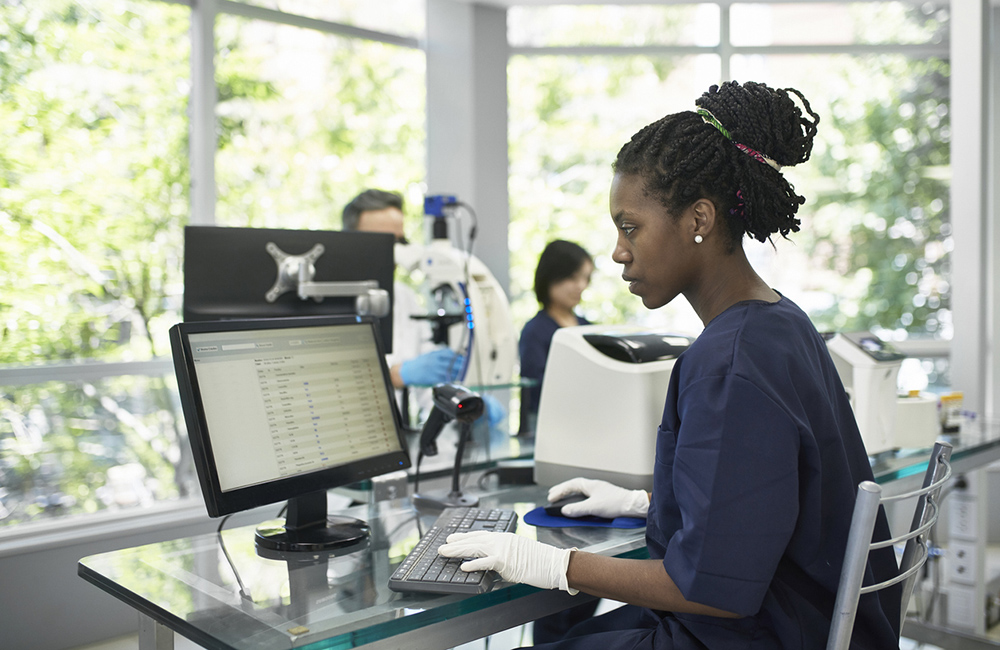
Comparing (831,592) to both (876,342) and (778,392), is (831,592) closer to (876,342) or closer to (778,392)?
(778,392)

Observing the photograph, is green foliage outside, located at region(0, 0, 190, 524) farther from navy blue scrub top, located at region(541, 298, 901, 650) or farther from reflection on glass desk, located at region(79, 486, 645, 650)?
navy blue scrub top, located at region(541, 298, 901, 650)

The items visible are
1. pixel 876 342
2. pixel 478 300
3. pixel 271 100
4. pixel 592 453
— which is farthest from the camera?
pixel 271 100

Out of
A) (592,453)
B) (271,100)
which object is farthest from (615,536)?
(271,100)

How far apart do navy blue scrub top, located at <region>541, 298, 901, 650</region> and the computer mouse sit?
295mm

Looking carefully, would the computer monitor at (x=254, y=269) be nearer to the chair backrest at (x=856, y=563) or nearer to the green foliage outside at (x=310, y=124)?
the chair backrest at (x=856, y=563)

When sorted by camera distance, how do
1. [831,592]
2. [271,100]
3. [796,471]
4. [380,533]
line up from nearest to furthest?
[796,471] < [831,592] < [380,533] < [271,100]

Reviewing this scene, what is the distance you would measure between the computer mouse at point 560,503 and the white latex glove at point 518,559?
349 mm

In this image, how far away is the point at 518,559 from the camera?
1137mm

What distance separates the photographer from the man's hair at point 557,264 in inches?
135

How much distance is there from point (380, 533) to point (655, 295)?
2.22 feet

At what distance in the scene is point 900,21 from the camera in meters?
4.26

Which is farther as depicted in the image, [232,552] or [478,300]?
[478,300]

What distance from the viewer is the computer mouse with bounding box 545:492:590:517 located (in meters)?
1.50

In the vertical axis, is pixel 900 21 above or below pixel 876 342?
above
